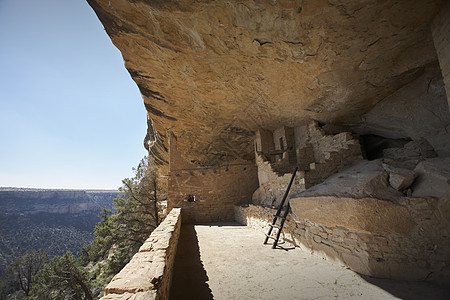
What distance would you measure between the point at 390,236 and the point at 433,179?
1.07 m

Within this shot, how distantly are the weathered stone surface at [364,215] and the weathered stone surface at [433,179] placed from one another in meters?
0.43

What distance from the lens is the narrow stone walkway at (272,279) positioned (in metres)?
2.49

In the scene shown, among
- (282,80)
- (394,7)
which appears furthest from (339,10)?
(282,80)

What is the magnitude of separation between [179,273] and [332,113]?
19.4 ft

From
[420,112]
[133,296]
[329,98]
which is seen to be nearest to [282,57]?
[329,98]

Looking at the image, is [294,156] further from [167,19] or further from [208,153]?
[167,19]

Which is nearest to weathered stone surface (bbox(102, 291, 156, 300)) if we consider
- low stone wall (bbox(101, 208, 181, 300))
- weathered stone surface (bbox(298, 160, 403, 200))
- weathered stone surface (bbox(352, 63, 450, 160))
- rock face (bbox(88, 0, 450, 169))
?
low stone wall (bbox(101, 208, 181, 300))

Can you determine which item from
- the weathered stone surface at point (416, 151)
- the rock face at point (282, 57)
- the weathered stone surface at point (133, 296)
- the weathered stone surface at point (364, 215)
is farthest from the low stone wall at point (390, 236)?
the weathered stone surface at point (133, 296)

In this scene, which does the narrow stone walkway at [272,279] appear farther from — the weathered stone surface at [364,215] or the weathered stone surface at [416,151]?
the weathered stone surface at [416,151]

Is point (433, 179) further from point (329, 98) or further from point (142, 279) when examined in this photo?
point (142, 279)

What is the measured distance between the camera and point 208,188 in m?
8.66

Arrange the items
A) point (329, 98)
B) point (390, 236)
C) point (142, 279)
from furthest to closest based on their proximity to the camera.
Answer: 1. point (329, 98)
2. point (390, 236)
3. point (142, 279)

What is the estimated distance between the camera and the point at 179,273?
10.8 feet

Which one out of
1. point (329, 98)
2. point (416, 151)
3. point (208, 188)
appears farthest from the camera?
point (208, 188)
